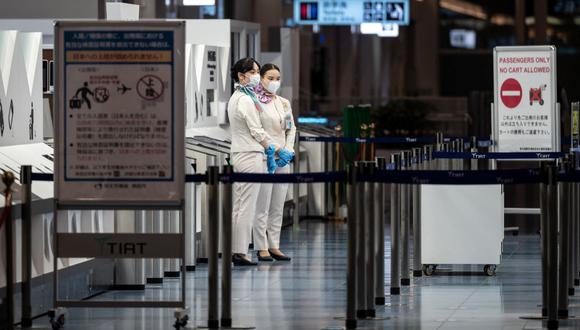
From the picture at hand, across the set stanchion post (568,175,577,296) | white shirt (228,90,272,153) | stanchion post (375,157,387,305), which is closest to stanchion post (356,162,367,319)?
stanchion post (375,157,387,305)

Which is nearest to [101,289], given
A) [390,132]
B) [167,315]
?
[167,315]

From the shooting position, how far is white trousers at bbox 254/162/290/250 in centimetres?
1307

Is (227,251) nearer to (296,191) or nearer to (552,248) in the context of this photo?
(552,248)

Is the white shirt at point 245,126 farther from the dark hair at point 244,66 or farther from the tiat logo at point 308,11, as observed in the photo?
the tiat logo at point 308,11

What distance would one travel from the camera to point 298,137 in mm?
17266

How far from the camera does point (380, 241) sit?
986 centimetres

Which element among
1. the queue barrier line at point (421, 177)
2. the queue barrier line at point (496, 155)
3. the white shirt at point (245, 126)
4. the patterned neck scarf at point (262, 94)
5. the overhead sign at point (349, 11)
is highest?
the overhead sign at point (349, 11)

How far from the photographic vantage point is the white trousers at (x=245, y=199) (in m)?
12.8

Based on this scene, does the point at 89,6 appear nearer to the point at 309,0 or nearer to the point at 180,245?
the point at 180,245

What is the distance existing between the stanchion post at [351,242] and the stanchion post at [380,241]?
62 centimetres

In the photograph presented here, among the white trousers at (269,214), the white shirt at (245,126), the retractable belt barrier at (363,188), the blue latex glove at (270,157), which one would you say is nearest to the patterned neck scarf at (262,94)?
the white shirt at (245,126)

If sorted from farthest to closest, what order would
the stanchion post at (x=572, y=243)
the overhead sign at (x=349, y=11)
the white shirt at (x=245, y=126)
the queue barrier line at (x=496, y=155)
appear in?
the overhead sign at (x=349, y=11) < the queue barrier line at (x=496, y=155) < the white shirt at (x=245, y=126) < the stanchion post at (x=572, y=243)

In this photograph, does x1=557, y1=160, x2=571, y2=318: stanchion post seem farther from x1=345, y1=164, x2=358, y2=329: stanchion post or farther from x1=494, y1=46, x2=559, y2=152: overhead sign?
x1=494, y1=46, x2=559, y2=152: overhead sign

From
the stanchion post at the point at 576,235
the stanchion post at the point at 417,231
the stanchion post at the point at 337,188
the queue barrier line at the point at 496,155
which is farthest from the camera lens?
the stanchion post at the point at 337,188
